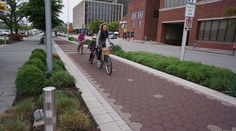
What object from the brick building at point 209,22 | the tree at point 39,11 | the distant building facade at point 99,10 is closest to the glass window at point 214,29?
the brick building at point 209,22

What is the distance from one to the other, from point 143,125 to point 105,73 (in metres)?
4.58

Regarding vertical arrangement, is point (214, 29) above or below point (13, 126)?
above

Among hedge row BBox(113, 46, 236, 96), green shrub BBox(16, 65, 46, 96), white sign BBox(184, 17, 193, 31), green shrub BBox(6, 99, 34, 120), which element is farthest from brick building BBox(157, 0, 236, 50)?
green shrub BBox(6, 99, 34, 120)

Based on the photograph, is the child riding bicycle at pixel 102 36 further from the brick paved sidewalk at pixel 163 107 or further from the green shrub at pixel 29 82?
the green shrub at pixel 29 82

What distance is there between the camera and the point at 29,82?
15.6ft

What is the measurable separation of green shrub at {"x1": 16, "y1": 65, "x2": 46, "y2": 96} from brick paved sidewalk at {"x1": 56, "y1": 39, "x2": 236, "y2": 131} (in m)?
1.70

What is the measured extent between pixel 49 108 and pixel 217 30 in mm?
27726

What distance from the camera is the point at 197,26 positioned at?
96.6ft

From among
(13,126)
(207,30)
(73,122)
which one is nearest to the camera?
(13,126)

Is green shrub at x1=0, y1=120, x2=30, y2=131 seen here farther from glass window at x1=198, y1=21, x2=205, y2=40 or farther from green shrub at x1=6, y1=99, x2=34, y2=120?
glass window at x1=198, y1=21, x2=205, y2=40

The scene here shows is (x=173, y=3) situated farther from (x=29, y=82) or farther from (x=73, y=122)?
(x=73, y=122)

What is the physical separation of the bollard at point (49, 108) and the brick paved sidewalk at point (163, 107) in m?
1.61

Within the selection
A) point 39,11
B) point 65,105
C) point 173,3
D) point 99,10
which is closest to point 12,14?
point 39,11

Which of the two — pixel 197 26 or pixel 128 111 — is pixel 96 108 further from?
pixel 197 26
